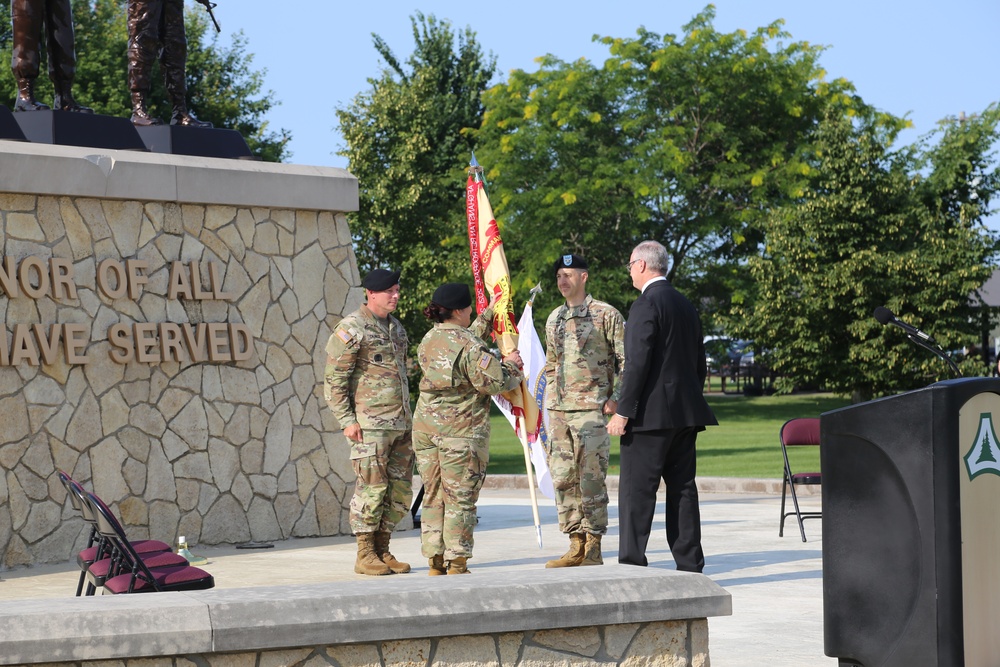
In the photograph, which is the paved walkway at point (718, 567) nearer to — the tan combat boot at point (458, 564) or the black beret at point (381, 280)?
the tan combat boot at point (458, 564)

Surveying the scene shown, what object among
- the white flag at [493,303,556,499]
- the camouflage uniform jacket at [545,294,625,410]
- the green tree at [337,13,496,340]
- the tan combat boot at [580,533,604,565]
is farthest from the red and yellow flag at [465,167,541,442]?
the green tree at [337,13,496,340]

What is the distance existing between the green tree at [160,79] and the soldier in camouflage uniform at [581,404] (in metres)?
26.4

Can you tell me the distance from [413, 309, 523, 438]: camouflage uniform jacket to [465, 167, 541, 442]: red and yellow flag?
1503 mm

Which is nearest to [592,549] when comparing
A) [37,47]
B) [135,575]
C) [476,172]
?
[476,172]

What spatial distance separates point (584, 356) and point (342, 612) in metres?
4.62

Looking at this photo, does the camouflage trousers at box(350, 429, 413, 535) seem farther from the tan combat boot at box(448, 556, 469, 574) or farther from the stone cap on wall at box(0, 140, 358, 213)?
the stone cap on wall at box(0, 140, 358, 213)

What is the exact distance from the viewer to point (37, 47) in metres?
10.6

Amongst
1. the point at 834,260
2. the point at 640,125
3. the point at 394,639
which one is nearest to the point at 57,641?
the point at 394,639

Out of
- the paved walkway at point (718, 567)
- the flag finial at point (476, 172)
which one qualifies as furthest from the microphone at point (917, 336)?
the flag finial at point (476, 172)

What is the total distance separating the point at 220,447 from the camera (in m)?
10.6

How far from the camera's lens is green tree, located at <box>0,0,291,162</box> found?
3472 centimetres

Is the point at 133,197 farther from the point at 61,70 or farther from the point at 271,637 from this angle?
the point at 271,637

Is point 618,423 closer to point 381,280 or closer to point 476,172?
point 381,280

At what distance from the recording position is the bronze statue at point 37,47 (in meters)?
10.4
